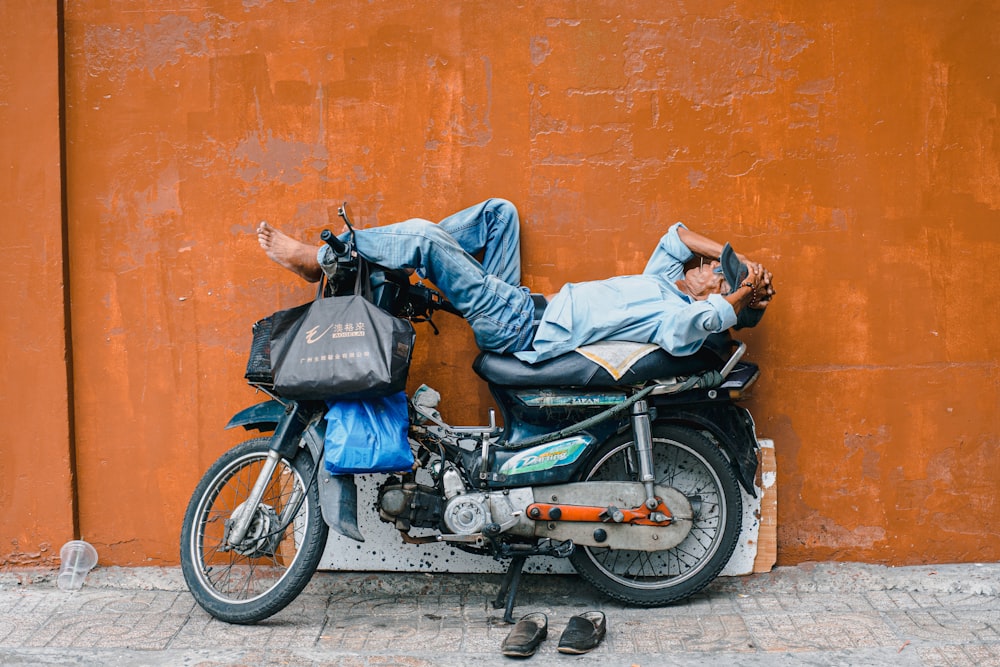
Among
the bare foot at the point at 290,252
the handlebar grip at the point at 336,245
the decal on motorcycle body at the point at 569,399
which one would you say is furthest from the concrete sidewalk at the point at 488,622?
the handlebar grip at the point at 336,245

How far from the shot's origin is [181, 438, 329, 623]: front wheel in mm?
4004

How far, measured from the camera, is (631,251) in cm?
451

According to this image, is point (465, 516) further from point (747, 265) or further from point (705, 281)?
point (747, 265)

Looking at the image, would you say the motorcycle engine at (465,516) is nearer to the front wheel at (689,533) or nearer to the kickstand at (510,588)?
the kickstand at (510,588)

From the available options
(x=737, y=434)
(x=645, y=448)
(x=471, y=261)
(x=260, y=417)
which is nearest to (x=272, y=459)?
(x=260, y=417)

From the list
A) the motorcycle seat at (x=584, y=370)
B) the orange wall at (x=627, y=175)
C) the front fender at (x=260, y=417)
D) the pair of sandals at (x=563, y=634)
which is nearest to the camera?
the pair of sandals at (x=563, y=634)

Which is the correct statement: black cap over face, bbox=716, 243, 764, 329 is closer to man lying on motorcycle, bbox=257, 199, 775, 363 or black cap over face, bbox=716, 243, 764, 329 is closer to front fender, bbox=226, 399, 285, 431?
man lying on motorcycle, bbox=257, 199, 775, 363

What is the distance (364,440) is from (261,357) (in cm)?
60

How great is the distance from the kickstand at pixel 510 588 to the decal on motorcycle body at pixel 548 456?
377 millimetres

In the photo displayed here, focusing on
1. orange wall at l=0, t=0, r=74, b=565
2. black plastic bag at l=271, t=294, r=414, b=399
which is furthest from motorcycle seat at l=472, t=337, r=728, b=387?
orange wall at l=0, t=0, r=74, b=565

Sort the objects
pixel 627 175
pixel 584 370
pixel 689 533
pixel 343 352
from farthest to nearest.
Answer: pixel 627 175 → pixel 689 533 → pixel 584 370 → pixel 343 352

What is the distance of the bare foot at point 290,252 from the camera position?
4.09m

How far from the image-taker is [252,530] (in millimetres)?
4047

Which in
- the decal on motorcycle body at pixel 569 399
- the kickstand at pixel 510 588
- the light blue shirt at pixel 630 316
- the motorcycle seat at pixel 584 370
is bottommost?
the kickstand at pixel 510 588
